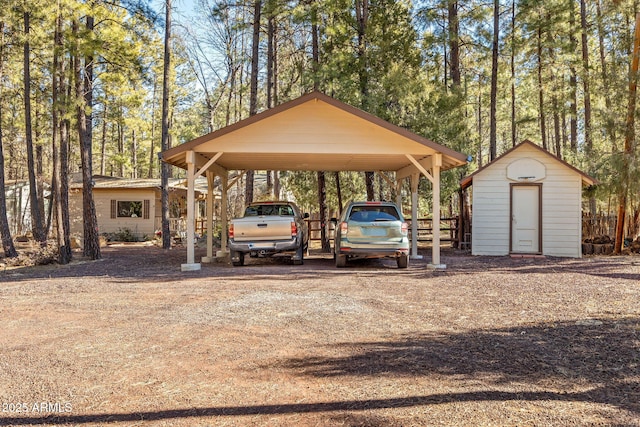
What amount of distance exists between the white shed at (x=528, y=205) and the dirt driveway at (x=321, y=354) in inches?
258

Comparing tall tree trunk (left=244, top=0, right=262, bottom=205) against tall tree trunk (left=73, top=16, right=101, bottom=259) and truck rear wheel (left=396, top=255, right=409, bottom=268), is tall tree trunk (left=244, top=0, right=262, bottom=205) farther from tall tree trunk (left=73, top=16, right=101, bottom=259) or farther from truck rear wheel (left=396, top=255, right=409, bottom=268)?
truck rear wheel (left=396, top=255, right=409, bottom=268)

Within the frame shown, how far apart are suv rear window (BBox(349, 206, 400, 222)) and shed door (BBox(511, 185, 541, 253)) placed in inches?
243

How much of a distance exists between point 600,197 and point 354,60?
9712mm

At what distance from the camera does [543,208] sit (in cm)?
1591

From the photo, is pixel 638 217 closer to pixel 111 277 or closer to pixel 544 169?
pixel 544 169

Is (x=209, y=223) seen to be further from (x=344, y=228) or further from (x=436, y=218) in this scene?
(x=436, y=218)

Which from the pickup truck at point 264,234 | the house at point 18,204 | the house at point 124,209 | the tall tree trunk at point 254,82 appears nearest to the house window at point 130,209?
the house at point 124,209

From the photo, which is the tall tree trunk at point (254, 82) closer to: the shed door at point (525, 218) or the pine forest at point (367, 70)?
the pine forest at point (367, 70)

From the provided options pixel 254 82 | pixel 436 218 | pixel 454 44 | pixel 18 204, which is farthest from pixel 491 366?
pixel 18 204

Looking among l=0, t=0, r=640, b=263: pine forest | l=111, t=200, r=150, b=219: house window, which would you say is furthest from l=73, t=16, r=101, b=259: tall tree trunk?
l=111, t=200, r=150, b=219: house window

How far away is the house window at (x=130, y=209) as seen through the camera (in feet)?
88.2

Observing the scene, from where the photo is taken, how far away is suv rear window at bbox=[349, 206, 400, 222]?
11.8 meters

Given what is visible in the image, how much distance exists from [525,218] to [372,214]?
6958 mm

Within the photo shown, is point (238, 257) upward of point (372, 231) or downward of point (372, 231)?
downward
